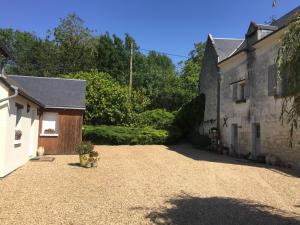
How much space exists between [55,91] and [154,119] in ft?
31.4

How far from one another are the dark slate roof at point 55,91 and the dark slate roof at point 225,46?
9045mm

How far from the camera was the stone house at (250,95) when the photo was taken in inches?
570

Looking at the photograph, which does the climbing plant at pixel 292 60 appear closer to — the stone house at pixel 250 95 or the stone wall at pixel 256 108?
the stone house at pixel 250 95

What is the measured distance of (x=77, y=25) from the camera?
133 feet

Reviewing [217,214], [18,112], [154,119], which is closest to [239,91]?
[154,119]

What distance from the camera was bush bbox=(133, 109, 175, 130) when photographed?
2622 centimetres

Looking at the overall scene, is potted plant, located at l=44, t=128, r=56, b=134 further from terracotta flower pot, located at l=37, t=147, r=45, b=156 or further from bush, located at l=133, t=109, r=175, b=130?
bush, located at l=133, t=109, r=175, b=130

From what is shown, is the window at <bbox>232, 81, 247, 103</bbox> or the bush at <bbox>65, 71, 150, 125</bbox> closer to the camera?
the window at <bbox>232, 81, 247, 103</bbox>

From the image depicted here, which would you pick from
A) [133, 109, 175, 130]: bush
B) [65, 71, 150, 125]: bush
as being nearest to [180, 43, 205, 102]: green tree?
[133, 109, 175, 130]: bush

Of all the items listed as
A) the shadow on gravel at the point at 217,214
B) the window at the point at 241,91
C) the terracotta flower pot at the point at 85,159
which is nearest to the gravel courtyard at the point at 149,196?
the shadow on gravel at the point at 217,214

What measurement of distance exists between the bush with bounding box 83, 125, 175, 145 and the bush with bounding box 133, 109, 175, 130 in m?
1.93

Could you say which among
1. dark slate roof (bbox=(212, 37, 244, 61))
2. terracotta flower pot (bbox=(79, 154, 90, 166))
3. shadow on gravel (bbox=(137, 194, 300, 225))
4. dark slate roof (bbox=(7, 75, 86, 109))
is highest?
dark slate roof (bbox=(212, 37, 244, 61))

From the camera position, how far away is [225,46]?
22594 millimetres

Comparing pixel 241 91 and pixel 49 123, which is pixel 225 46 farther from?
pixel 49 123
